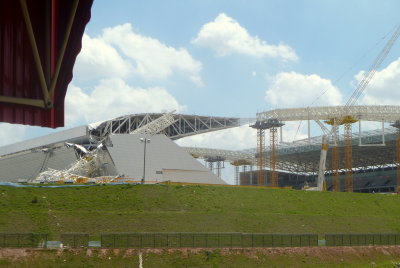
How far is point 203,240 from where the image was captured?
54.8m

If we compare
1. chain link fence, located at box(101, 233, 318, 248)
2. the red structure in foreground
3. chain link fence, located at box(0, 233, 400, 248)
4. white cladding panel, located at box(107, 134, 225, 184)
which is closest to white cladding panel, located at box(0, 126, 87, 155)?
white cladding panel, located at box(107, 134, 225, 184)

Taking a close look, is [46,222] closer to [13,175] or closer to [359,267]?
[359,267]

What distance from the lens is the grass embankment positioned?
2282 inches

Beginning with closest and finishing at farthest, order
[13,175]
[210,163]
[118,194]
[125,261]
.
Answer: [125,261], [118,194], [13,175], [210,163]

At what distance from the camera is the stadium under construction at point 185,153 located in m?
92.4

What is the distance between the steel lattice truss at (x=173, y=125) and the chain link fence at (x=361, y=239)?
53.6m

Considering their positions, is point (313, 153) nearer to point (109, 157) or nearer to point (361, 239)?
point (109, 157)

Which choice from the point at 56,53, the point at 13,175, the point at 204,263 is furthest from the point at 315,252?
the point at 13,175

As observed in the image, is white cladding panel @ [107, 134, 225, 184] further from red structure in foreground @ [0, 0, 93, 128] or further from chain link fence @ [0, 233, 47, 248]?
red structure in foreground @ [0, 0, 93, 128]

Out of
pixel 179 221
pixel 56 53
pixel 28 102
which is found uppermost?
pixel 56 53

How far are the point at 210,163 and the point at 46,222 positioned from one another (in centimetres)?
11949

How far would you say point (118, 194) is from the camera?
68.4 m

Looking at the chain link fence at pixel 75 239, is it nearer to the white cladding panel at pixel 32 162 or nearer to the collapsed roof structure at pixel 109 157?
the collapsed roof structure at pixel 109 157

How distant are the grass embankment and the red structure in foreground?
43.7 meters
